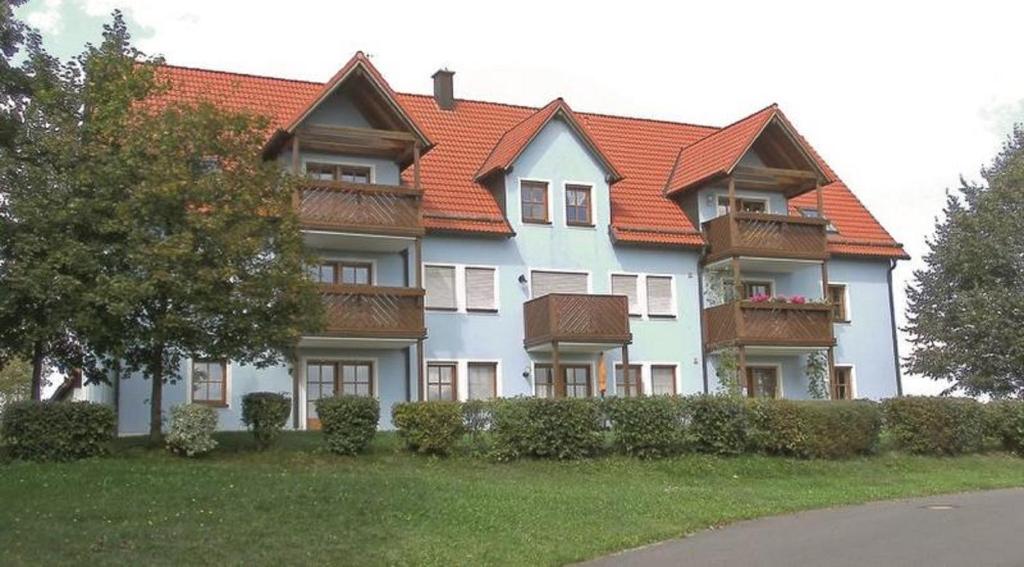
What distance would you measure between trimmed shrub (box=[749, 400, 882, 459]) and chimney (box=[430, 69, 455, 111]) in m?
14.4

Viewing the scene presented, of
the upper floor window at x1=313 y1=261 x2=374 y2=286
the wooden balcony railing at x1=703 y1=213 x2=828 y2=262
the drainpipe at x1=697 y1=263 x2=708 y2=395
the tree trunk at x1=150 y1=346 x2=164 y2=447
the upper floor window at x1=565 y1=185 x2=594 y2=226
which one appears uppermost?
the upper floor window at x1=565 y1=185 x2=594 y2=226

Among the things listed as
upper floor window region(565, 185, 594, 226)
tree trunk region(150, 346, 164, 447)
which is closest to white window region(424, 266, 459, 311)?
upper floor window region(565, 185, 594, 226)

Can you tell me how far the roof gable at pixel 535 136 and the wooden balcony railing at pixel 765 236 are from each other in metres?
3.16

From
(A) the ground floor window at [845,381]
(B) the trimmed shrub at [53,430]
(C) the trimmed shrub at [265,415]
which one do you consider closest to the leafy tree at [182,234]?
(C) the trimmed shrub at [265,415]

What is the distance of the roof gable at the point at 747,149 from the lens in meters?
31.3

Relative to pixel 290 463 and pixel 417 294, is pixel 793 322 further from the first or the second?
pixel 290 463

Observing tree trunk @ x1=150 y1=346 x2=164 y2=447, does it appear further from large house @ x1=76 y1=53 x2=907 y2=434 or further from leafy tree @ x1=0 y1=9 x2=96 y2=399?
large house @ x1=76 y1=53 x2=907 y2=434

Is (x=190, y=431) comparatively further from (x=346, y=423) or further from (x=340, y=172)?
(x=340, y=172)

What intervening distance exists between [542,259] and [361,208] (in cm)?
550

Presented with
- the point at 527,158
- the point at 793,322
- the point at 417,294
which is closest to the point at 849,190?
the point at 793,322

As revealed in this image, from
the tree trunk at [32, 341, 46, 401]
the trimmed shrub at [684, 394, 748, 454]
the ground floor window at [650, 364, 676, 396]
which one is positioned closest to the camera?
the tree trunk at [32, 341, 46, 401]

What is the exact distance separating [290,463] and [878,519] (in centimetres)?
992

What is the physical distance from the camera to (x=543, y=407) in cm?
2228

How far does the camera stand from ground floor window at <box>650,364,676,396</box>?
31.0 meters
